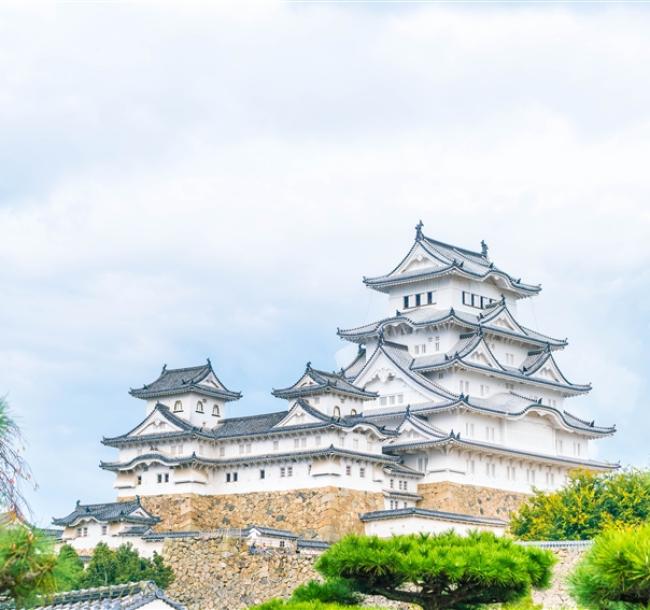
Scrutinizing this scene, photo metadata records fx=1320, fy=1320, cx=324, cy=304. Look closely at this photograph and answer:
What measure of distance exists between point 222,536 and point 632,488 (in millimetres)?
13931

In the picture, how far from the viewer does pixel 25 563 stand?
1138 centimetres

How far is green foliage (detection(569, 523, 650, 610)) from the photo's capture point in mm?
14742

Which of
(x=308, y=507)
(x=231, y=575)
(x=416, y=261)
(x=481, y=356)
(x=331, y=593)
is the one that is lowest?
(x=331, y=593)

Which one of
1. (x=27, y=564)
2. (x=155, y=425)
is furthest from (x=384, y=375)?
(x=27, y=564)

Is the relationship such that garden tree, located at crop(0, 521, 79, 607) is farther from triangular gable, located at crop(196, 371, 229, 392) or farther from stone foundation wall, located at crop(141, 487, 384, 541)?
triangular gable, located at crop(196, 371, 229, 392)

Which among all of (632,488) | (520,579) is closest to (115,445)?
(632,488)

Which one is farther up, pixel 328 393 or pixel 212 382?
pixel 212 382

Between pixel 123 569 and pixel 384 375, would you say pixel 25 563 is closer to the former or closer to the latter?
pixel 123 569

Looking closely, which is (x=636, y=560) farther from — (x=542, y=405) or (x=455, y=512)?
(x=542, y=405)

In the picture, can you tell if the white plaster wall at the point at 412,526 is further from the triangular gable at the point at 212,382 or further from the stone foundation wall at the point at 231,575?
the triangular gable at the point at 212,382

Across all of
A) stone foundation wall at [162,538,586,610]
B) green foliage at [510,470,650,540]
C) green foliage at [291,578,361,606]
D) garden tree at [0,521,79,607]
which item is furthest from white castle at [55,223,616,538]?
garden tree at [0,521,79,607]

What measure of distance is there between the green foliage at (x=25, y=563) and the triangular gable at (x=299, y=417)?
39.4 meters

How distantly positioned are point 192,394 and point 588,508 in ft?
60.1

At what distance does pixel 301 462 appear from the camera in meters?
51.4
